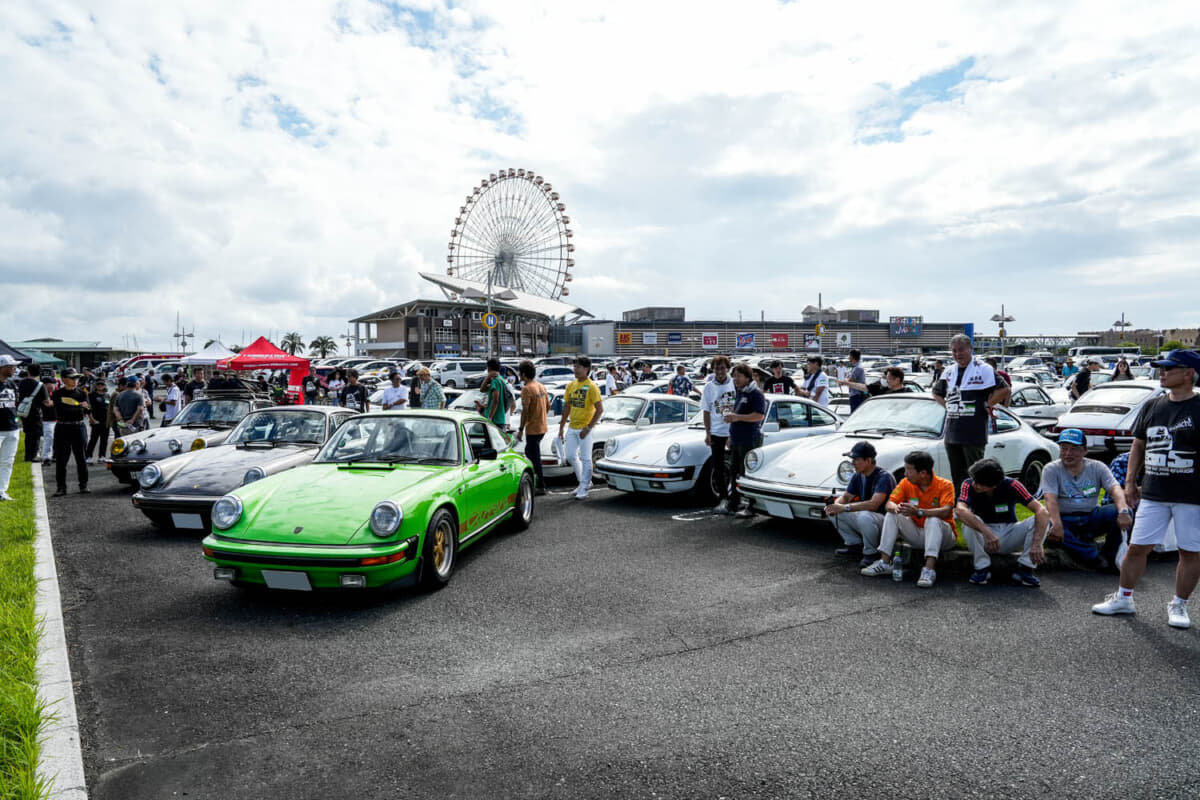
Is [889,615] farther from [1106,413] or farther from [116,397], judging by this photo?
[116,397]

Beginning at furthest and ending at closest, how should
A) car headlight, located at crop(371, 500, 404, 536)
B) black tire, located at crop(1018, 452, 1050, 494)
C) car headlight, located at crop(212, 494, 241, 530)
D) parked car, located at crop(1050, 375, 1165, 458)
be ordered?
parked car, located at crop(1050, 375, 1165, 458)
black tire, located at crop(1018, 452, 1050, 494)
car headlight, located at crop(212, 494, 241, 530)
car headlight, located at crop(371, 500, 404, 536)

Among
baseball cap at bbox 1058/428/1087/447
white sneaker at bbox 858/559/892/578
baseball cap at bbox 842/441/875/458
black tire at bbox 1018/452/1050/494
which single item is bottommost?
white sneaker at bbox 858/559/892/578

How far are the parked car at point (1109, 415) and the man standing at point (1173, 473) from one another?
7598 mm

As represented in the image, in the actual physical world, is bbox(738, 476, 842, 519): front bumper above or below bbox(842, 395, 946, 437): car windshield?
below

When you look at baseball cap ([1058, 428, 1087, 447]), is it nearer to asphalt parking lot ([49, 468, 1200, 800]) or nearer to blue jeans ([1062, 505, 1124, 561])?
blue jeans ([1062, 505, 1124, 561])

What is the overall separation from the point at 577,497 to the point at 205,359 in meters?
17.9

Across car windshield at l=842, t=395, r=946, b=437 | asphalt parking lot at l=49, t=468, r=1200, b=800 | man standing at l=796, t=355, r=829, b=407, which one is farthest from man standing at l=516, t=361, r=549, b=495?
man standing at l=796, t=355, r=829, b=407

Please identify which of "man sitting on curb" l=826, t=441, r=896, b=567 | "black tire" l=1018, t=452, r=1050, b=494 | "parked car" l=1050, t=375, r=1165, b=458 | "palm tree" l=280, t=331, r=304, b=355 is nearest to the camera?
"man sitting on curb" l=826, t=441, r=896, b=567

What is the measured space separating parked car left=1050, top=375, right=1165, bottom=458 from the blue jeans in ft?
20.7

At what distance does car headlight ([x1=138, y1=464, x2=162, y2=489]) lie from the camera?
729 centimetres

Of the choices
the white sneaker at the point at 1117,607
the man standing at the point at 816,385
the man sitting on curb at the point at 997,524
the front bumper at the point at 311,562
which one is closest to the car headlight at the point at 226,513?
the front bumper at the point at 311,562

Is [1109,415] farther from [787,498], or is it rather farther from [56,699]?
[56,699]

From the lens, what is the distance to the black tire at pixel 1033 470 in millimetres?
8203

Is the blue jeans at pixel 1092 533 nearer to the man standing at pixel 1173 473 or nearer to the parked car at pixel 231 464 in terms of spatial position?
the man standing at pixel 1173 473
